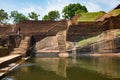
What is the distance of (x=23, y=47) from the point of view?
1307 inches

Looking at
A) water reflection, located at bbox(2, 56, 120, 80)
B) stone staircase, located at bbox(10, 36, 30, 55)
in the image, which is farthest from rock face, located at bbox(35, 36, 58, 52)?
water reflection, located at bbox(2, 56, 120, 80)

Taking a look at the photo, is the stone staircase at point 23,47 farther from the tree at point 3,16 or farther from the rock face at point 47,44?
the tree at point 3,16

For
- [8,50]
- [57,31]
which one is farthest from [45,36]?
[8,50]

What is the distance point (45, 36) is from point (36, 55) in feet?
13.2

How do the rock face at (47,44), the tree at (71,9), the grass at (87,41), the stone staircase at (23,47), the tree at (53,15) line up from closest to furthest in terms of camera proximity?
the stone staircase at (23,47)
the grass at (87,41)
the rock face at (47,44)
the tree at (71,9)
the tree at (53,15)

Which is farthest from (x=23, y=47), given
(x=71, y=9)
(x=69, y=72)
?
(x=71, y=9)

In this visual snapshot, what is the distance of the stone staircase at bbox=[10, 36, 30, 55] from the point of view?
31031 mm

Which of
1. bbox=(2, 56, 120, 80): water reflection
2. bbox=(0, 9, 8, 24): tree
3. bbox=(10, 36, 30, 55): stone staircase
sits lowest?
bbox=(2, 56, 120, 80): water reflection

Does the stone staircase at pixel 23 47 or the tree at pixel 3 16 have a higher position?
the tree at pixel 3 16

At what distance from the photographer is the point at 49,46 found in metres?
34.2

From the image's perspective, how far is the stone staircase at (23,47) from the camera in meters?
31.0

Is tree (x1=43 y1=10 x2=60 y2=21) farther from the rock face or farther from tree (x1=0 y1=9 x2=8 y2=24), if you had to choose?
the rock face

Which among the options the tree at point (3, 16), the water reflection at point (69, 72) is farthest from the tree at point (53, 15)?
the water reflection at point (69, 72)

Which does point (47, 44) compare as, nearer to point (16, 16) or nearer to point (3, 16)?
point (3, 16)
